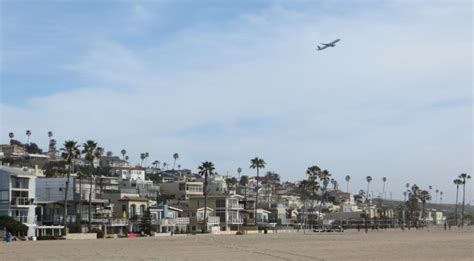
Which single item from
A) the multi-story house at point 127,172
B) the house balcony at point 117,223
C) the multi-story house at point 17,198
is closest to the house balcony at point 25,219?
the multi-story house at point 17,198

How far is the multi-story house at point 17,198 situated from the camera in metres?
86.2

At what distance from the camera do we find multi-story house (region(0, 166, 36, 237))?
86.2 metres

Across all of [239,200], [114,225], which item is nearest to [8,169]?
[114,225]

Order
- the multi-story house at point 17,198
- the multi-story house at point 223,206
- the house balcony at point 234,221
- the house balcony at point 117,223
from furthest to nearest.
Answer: the house balcony at point 234,221 < the multi-story house at point 223,206 < the house balcony at point 117,223 < the multi-story house at point 17,198

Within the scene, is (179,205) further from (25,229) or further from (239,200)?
(25,229)

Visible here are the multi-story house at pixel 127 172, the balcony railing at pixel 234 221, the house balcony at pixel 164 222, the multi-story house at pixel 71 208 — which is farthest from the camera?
the multi-story house at pixel 127 172

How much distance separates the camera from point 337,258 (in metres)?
39.2

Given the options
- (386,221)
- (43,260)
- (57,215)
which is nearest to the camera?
(43,260)

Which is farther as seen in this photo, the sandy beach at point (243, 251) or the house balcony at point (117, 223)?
the house balcony at point (117, 223)

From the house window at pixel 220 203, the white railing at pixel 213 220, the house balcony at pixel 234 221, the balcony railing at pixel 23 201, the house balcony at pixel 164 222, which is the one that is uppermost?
the balcony railing at pixel 23 201

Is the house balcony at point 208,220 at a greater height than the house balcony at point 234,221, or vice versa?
the house balcony at point 208,220

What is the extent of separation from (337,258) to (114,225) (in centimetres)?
6854

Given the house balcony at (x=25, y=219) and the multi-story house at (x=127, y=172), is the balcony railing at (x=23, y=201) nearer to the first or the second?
the house balcony at (x=25, y=219)

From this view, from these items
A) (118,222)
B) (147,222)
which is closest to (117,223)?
(118,222)
